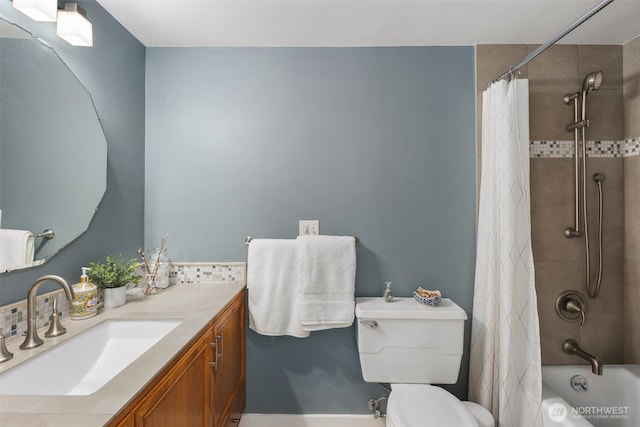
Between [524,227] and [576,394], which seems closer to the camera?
[524,227]

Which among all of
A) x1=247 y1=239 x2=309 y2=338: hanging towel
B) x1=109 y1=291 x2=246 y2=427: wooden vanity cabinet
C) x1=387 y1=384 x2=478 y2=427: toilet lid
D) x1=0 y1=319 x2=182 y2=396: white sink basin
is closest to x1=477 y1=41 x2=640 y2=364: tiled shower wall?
x1=387 y1=384 x2=478 y2=427: toilet lid

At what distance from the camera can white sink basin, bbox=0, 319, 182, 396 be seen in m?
0.87

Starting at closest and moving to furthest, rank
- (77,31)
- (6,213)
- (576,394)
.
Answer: (6,213) < (77,31) < (576,394)

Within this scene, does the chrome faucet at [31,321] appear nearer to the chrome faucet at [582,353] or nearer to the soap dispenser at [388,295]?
the soap dispenser at [388,295]

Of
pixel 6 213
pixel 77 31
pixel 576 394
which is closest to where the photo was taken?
pixel 6 213

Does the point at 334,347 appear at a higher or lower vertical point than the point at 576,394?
higher

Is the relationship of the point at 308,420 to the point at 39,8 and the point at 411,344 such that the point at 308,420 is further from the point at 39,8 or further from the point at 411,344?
the point at 39,8

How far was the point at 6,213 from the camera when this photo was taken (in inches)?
38.1

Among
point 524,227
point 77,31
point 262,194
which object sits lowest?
point 524,227

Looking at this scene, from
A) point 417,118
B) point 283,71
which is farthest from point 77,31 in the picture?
point 417,118

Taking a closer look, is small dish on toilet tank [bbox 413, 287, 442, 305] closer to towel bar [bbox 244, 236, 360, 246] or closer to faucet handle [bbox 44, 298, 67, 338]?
towel bar [bbox 244, 236, 360, 246]

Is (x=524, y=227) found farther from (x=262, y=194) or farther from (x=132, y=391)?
(x=132, y=391)

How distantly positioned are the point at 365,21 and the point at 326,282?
4.61ft

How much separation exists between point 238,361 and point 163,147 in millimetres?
1329
